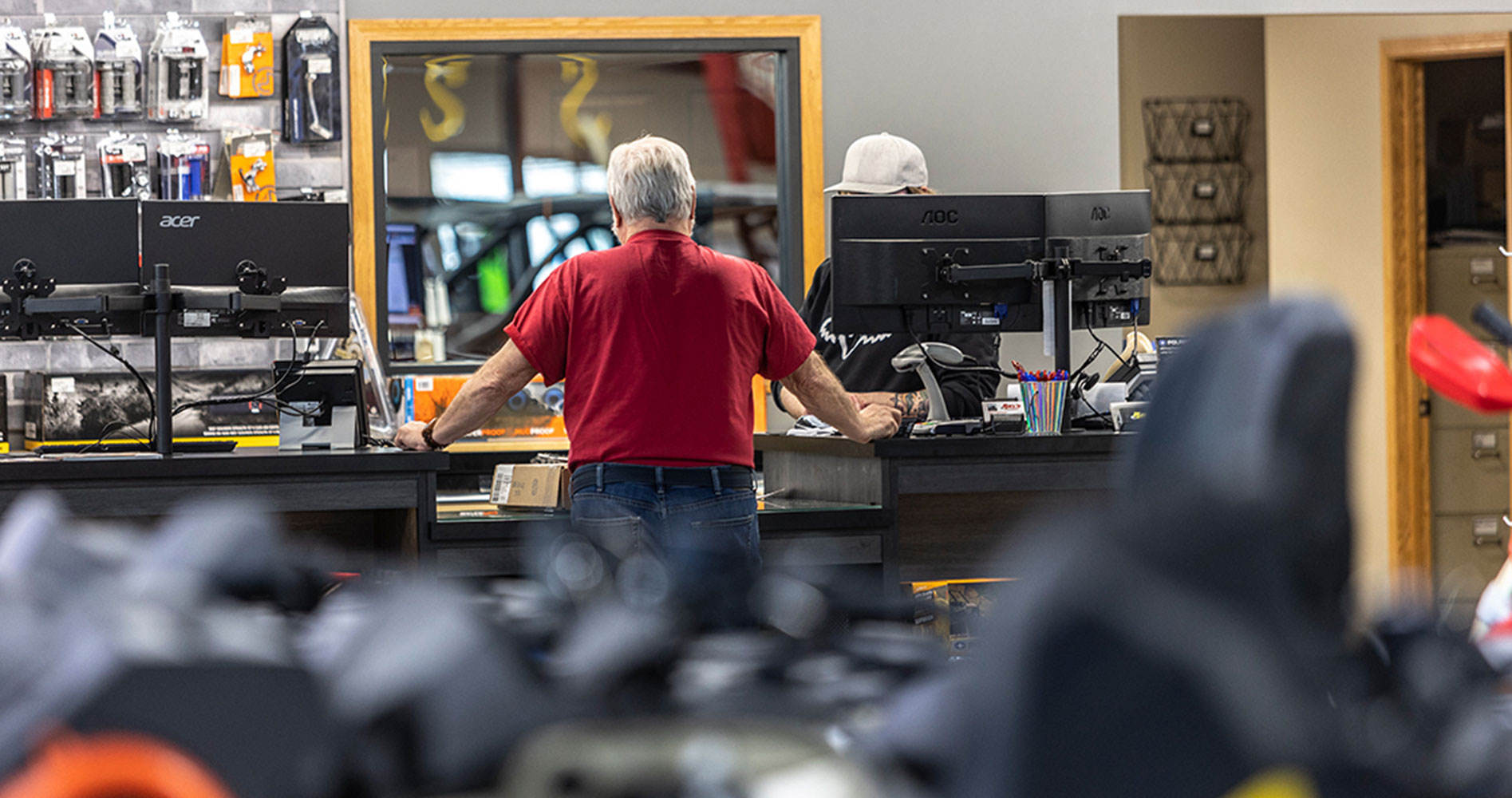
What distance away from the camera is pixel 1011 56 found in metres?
6.04

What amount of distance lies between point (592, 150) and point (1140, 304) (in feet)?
8.38

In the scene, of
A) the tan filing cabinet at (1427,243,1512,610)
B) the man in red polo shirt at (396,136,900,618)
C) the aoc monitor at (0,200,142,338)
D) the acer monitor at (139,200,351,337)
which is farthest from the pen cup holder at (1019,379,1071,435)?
the tan filing cabinet at (1427,243,1512,610)

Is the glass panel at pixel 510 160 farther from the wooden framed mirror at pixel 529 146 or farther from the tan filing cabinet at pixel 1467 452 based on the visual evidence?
the tan filing cabinet at pixel 1467 452

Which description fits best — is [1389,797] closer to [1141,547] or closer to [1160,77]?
[1141,547]

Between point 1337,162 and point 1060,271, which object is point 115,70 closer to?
point 1060,271

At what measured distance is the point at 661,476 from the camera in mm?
2857

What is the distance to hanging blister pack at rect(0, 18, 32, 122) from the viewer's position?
5.39 metres

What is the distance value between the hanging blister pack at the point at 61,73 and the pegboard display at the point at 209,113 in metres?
0.07

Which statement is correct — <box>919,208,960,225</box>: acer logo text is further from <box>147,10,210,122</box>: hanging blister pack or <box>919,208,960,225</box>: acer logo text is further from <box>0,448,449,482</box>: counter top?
<box>147,10,210,122</box>: hanging blister pack

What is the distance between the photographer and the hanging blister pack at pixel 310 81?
556 cm

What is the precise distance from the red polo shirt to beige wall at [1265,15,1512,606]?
4868mm

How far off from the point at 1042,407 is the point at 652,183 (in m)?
1.16

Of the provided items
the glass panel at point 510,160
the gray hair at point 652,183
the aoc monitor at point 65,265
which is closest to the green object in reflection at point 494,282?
the glass panel at point 510,160

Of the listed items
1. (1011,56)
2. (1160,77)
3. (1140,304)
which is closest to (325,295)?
(1140,304)
